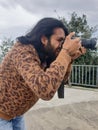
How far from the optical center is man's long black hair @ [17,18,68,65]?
2299mm

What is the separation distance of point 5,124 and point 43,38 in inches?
25.9

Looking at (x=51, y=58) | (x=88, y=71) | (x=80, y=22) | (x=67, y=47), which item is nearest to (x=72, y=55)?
(x=67, y=47)

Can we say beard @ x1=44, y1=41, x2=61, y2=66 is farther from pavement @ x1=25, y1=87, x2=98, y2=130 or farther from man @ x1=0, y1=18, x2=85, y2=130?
pavement @ x1=25, y1=87, x2=98, y2=130

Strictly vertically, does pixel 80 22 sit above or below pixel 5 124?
above

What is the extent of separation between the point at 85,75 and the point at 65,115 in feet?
13.0

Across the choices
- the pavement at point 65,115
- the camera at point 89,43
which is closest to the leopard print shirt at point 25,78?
the camera at point 89,43

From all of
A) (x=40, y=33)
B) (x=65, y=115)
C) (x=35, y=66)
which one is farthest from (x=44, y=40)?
(x=65, y=115)

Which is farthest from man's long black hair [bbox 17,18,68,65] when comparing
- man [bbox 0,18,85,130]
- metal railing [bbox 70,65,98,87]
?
metal railing [bbox 70,65,98,87]

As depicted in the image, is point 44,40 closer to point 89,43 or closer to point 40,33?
point 40,33

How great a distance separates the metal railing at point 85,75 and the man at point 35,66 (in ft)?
24.2

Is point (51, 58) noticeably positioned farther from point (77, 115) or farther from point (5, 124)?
point (77, 115)

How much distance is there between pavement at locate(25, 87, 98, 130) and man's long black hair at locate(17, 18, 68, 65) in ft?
10.5

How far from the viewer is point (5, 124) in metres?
2.46

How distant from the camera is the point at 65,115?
243 inches
